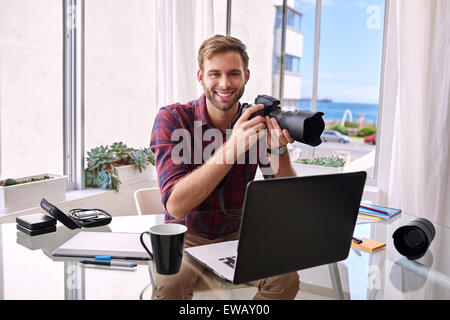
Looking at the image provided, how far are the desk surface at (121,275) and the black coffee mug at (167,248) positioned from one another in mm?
42

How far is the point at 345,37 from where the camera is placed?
19.4 metres

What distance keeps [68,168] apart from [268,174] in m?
1.51

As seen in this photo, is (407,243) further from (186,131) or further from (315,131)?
(186,131)

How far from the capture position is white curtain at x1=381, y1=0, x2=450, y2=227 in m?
2.39

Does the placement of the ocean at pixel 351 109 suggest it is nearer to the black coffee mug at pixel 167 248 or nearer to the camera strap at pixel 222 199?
the camera strap at pixel 222 199

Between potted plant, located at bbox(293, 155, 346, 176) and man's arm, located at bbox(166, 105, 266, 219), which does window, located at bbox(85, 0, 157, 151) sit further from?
man's arm, located at bbox(166, 105, 266, 219)

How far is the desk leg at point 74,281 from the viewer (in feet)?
2.37

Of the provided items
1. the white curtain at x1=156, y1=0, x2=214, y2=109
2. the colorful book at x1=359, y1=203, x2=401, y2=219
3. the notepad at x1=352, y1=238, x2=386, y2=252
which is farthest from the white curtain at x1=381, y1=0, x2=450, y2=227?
the notepad at x1=352, y1=238, x2=386, y2=252

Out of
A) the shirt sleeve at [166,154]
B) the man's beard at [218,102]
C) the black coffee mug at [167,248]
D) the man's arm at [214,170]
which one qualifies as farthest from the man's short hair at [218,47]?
the black coffee mug at [167,248]

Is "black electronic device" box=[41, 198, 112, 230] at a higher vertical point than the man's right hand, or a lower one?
lower

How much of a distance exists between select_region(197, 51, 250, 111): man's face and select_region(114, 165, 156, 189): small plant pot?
1241 millimetres

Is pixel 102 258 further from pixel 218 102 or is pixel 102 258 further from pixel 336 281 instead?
pixel 218 102

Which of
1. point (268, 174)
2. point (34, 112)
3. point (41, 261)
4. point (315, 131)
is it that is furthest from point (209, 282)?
Answer: point (34, 112)
